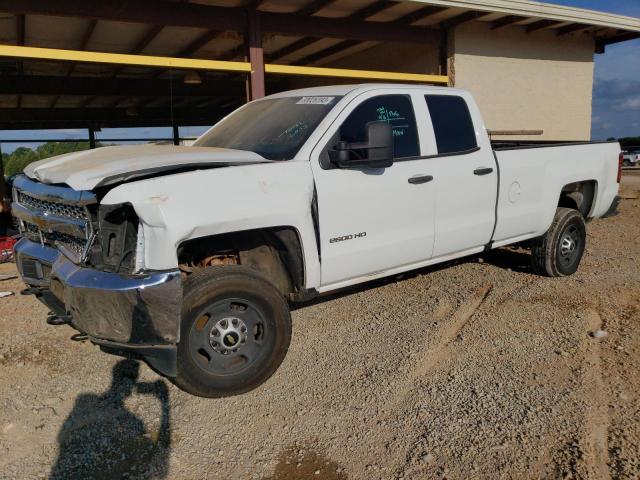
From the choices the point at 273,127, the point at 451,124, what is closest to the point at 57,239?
the point at 273,127

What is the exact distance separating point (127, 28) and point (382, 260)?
7.76 metres

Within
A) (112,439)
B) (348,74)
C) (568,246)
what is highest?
(348,74)

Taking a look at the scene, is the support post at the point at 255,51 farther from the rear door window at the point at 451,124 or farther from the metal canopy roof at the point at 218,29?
the rear door window at the point at 451,124

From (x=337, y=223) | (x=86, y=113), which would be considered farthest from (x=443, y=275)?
(x=86, y=113)

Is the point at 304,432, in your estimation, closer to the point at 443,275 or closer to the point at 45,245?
the point at 45,245

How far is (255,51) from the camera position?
9.12 m

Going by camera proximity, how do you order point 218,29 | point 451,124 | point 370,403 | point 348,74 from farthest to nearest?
point 348,74, point 218,29, point 451,124, point 370,403

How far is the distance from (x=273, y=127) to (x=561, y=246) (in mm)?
3518

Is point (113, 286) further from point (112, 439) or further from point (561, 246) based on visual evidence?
point (561, 246)

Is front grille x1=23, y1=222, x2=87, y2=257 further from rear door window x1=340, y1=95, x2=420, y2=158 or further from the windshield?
rear door window x1=340, y1=95, x2=420, y2=158

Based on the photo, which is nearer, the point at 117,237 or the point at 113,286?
the point at 113,286

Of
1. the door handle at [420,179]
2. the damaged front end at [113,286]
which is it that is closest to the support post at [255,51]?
the door handle at [420,179]

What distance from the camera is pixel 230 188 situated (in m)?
3.53

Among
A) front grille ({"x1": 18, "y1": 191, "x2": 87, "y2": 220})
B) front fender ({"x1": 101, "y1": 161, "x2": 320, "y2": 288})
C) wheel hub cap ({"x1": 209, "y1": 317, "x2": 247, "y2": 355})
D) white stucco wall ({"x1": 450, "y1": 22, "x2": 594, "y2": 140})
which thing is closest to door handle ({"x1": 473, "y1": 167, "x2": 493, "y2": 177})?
front fender ({"x1": 101, "y1": 161, "x2": 320, "y2": 288})
